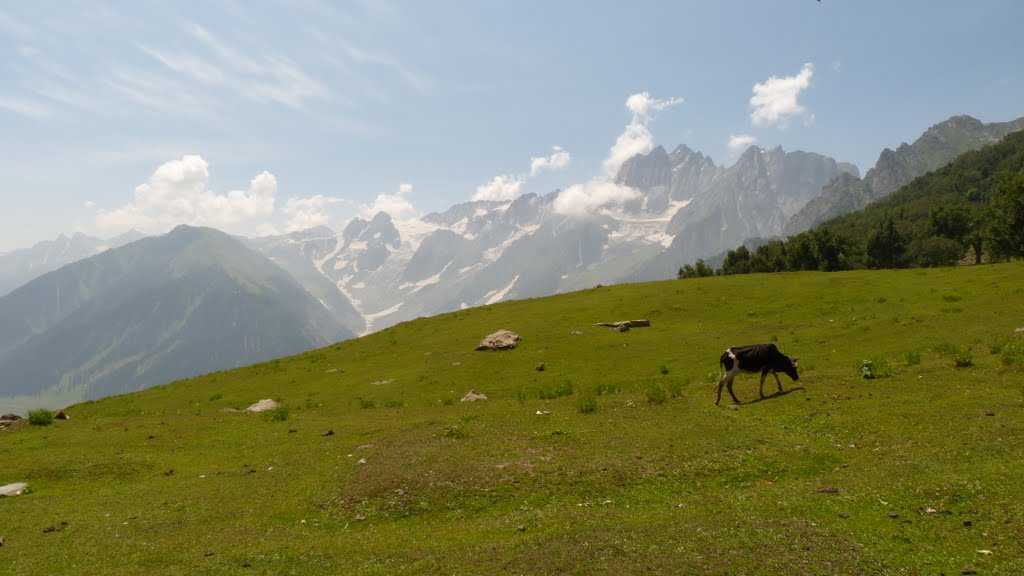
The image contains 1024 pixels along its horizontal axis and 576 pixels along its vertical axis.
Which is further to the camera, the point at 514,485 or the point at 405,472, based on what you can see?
the point at 405,472

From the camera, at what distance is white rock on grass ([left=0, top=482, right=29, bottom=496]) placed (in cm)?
1935

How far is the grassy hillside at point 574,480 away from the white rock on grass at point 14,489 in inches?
18.0

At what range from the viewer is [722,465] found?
1625 centimetres

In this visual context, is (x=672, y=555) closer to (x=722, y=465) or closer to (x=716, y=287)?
(x=722, y=465)

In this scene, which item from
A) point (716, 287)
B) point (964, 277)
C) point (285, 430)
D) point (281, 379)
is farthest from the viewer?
point (716, 287)

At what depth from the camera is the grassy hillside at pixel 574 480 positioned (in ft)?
37.2

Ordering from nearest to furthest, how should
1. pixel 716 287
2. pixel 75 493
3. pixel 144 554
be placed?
1. pixel 144 554
2. pixel 75 493
3. pixel 716 287

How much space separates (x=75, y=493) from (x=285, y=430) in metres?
9.09

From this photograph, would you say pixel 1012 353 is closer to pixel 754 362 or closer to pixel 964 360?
pixel 964 360

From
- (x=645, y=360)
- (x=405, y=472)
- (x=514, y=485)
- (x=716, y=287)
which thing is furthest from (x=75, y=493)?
(x=716, y=287)

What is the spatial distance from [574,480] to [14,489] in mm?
20196

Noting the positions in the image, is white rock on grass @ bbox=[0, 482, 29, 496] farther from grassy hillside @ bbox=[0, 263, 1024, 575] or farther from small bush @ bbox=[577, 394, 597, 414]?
small bush @ bbox=[577, 394, 597, 414]

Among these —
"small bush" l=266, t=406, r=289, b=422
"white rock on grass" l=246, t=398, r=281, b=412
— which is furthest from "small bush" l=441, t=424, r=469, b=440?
"white rock on grass" l=246, t=398, r=281, b=412

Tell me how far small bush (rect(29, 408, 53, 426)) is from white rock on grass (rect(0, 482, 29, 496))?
14.2 m
